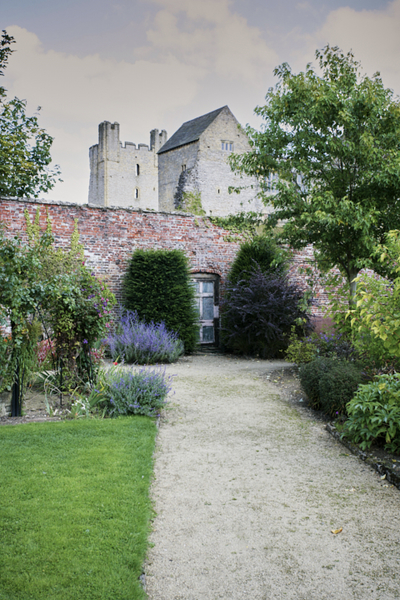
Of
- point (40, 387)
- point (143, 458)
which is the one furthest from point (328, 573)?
point (40, 387)

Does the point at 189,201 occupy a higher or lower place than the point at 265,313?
higher

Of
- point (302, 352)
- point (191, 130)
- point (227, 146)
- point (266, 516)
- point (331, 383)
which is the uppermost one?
point (191, 130)

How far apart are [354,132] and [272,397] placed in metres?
4.95

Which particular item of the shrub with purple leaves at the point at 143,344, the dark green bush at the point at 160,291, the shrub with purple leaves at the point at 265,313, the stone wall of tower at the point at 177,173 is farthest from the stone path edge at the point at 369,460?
the stone wall of tower at the point at 177,173

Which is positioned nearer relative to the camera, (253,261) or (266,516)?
(266,516)

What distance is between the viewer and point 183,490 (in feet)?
11.5

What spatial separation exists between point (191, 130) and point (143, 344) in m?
28.3

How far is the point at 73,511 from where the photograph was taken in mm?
2945

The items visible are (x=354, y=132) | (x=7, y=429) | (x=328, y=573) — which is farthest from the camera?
(x=354, y=132)

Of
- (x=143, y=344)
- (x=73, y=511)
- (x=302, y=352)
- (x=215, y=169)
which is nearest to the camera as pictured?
(x=73, y=511)

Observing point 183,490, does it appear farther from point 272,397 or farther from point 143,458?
point 272,397

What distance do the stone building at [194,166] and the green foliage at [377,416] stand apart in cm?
1898

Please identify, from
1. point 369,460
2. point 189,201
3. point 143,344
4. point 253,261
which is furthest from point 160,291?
point 189,201

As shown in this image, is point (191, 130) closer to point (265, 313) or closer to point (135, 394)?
point (265, 313)
